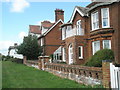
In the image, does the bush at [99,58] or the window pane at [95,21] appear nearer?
the bush at [99,58]

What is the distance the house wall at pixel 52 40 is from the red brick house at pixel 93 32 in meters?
12.7

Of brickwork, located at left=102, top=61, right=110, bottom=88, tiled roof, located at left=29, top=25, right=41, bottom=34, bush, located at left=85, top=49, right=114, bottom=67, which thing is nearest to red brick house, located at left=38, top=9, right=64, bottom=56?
tiled roof, located at left=29, top=25, right=41, bottom=34

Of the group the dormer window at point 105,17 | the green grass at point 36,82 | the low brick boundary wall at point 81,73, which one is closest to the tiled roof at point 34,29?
the dormer window at point 105,17

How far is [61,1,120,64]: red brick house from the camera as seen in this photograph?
17.5 m

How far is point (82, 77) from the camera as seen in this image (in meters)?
9.64

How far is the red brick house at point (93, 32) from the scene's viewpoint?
17484mm

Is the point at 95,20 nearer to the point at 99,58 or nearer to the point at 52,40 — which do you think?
the point at 99,58

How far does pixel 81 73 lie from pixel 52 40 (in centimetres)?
2730

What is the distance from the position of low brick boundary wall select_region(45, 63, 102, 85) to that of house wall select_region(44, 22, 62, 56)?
22087mm

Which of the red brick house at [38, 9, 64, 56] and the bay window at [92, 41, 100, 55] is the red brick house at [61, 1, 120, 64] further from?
the red brick house at [38, 9, 64, 56]

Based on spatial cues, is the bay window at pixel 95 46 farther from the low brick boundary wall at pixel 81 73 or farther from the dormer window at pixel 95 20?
the low brick boundary wall at pixel 81 73

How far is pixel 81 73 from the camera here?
9.92 metres

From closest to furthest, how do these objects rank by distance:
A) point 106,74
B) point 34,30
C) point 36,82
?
point 106,74, point 36,82, point 34,30

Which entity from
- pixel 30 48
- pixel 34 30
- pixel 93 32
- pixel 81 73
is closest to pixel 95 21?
pixel 93 32
